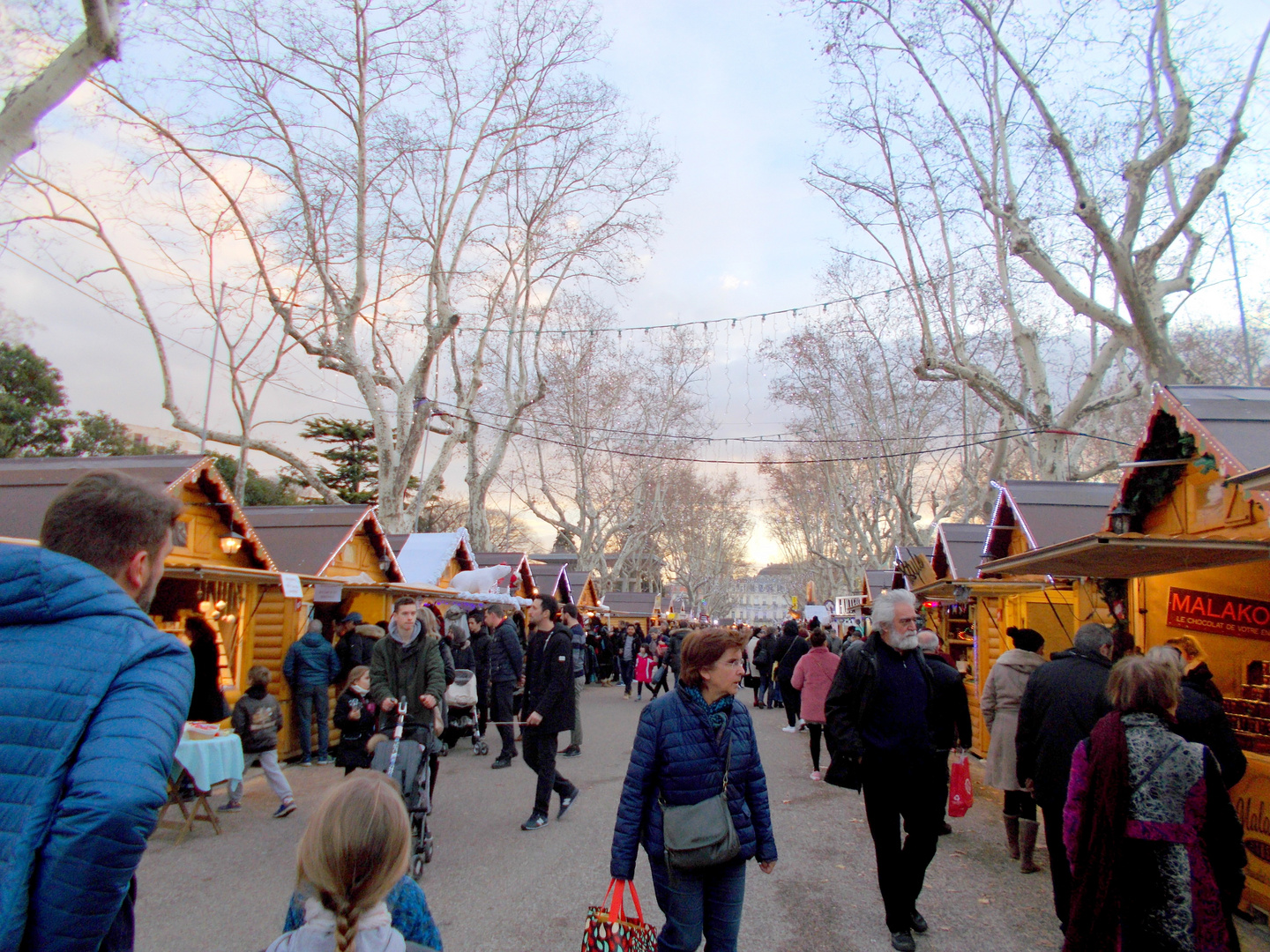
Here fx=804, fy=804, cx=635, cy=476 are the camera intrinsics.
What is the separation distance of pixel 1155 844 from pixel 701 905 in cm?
179

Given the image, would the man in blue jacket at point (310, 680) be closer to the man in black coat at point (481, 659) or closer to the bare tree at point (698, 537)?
the man in black coat at point (481, 659)

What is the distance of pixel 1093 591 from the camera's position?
9.44 meters

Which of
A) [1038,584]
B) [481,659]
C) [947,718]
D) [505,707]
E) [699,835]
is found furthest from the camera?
[481,659]

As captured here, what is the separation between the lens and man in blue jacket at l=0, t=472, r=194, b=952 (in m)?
1.40

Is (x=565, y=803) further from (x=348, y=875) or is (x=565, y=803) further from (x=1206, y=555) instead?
(x=348, y=875)

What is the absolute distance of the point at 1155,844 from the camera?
3.13 metres

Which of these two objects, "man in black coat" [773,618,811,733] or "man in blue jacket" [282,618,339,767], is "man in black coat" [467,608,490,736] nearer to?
"man in blue jacket" [282,618,339,767]

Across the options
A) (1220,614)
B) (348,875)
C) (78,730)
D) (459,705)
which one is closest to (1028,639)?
(1220,614)

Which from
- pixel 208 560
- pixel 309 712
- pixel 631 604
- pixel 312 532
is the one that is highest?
pixel 312 532

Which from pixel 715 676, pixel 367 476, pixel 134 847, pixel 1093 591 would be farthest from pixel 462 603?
pixel 367 476

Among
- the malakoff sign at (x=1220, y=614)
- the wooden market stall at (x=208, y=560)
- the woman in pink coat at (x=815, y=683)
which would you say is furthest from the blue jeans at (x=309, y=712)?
the malakoff sign at (x=1220, y=614)

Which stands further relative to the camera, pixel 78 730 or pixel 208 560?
pixel 208 560

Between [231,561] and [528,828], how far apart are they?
557cm

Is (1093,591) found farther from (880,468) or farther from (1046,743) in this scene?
(880,468)
